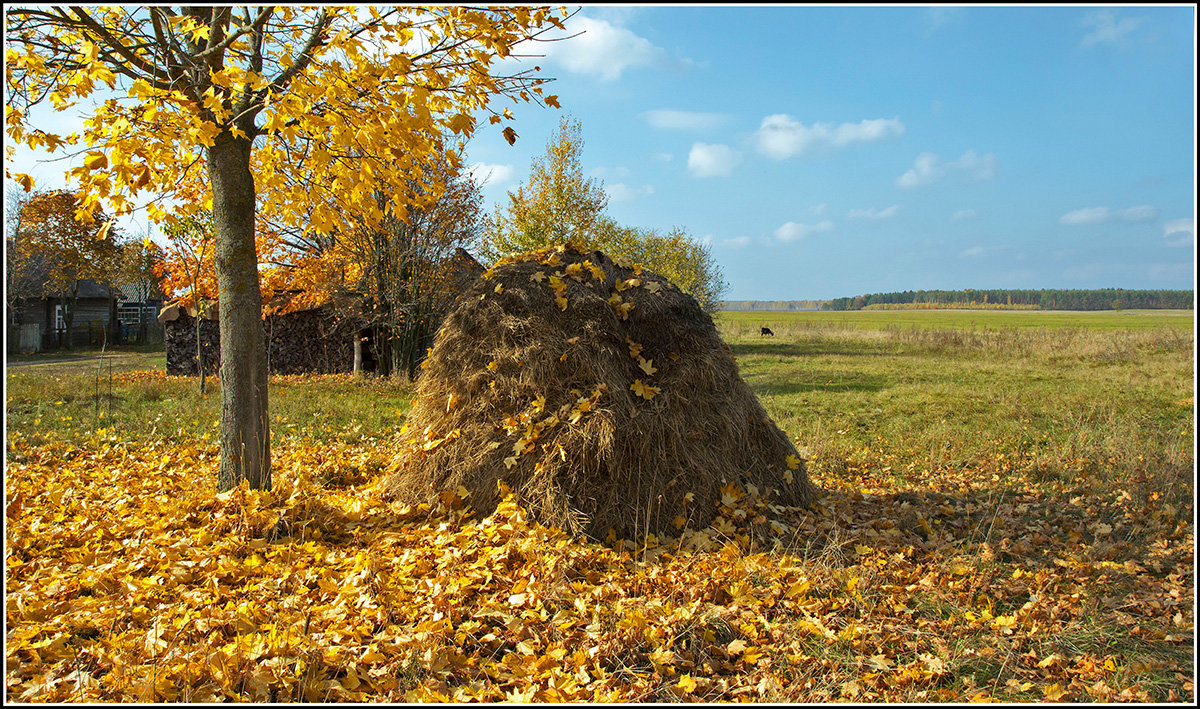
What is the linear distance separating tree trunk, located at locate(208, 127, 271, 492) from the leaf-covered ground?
393mm

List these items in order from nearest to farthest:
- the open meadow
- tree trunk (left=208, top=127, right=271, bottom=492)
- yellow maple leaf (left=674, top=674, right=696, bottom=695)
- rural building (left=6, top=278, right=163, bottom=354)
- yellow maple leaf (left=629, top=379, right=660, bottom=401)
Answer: yellow maple leaf (left=674, top=674, right=696, bottom=695), the open meadow, yellow maple leaf (left=629, top=379, right=660, bottom=401), tree trunk (left=208, top=127, right=271, bottom=492), rural building (left=6, top=278, right=163, bottom=354)

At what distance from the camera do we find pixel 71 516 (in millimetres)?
5297

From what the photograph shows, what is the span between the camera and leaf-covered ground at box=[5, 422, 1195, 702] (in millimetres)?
3084

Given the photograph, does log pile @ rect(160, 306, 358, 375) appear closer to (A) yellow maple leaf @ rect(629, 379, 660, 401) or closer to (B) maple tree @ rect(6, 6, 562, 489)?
(B) maple tree @ rect(6, 6, 562, 489)

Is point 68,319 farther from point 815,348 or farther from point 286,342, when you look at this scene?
point 815,348

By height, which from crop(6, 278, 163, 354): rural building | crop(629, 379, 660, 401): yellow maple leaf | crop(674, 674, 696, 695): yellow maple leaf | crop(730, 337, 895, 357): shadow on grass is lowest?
crop(674, 674, 696, 695): yellow maple leaf

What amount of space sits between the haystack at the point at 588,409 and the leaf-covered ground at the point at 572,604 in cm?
27

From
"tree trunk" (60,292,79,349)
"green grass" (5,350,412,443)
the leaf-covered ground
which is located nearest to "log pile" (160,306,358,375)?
"green grass" (5,350,412,443)

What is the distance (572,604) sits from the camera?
149 inches

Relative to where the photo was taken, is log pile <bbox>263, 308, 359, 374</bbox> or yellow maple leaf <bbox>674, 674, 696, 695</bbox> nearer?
yellow maple leaf <bbox>674, 674, 696, 695</bbox>

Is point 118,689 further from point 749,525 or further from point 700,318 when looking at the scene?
point 700,318

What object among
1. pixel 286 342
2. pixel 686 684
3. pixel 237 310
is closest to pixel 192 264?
pixel 286 342

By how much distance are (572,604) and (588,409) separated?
1591 millimetres

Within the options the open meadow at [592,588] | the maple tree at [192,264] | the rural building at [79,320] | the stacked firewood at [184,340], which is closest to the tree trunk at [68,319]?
the rural building at [79,320]
